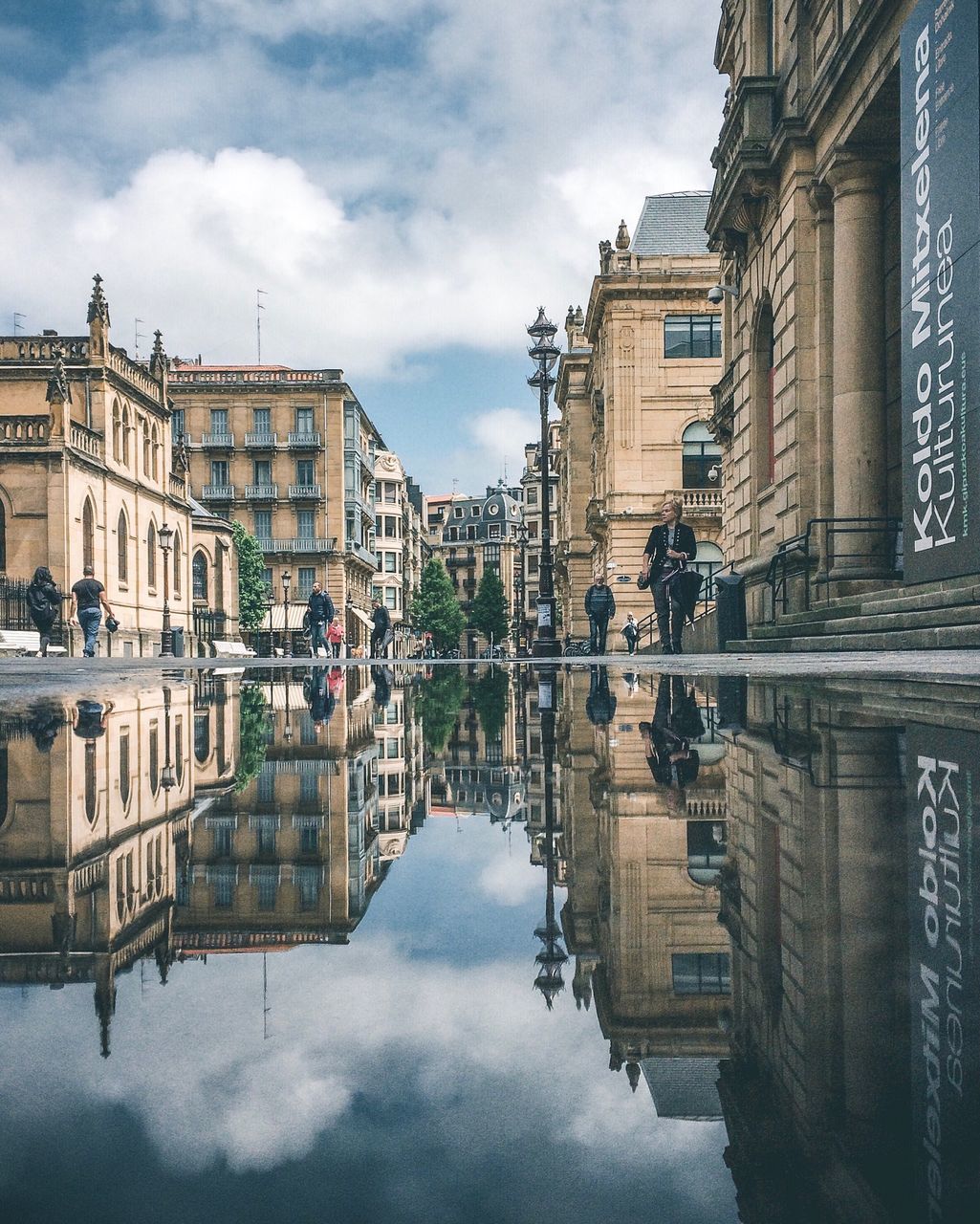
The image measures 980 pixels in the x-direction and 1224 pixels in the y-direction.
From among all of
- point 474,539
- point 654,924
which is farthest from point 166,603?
point 474,539

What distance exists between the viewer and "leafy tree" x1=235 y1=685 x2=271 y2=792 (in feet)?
9.95

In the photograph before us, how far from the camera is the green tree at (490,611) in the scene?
12050cm

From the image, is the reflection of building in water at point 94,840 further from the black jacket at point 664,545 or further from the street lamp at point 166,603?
the street lamp at point 166,603

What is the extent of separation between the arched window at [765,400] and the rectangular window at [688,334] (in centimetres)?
2255

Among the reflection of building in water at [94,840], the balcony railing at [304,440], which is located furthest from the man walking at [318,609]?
the balcony railing at [304,440]

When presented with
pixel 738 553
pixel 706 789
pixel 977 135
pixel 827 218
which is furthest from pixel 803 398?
pixel 706 789

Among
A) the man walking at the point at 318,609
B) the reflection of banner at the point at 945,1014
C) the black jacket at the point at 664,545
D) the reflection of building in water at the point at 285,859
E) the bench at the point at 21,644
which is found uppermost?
the black jacket at the point at 664,545

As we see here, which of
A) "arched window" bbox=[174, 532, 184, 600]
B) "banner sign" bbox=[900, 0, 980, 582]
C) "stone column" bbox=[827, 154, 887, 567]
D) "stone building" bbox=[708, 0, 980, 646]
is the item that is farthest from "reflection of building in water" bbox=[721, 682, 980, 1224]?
"arched window" bbox=[174, 532, 184, 600]

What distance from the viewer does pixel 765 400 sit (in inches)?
758

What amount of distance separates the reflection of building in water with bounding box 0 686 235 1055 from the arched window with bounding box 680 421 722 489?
38696 mm

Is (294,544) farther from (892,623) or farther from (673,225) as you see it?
(892,623)

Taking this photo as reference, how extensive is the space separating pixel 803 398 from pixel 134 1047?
16.7 metres

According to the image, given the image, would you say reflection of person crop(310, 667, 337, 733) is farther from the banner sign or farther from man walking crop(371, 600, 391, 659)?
man walking crop(371, 600, 391, 659)

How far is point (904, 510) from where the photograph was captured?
11430 mm
